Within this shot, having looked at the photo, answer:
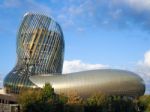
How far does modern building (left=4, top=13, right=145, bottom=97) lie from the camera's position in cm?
12014

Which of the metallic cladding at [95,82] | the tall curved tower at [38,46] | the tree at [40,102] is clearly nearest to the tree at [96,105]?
the tree at [40,102]

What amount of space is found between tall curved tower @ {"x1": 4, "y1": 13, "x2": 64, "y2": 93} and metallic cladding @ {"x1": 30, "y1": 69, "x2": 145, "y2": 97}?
8367 millimetres

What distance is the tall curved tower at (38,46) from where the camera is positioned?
132125 millimetres

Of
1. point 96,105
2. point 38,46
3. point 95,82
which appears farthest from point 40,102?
point 38,46

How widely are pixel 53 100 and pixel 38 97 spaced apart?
331cm

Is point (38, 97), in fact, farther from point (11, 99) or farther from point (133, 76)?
point (133, 76)

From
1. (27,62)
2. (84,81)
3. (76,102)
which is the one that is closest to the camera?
(76,102)

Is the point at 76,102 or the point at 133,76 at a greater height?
the point at 133,76

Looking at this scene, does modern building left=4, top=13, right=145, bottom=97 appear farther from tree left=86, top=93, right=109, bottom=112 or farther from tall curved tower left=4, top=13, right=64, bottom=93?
tree left=86, top=93, right=109, bottom=112

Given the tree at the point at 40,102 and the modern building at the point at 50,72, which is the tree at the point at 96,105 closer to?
the tree at the point at 40,102

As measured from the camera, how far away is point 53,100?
7738cm

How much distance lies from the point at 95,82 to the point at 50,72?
21.4 meters

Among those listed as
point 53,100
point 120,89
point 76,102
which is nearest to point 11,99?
point 76,102

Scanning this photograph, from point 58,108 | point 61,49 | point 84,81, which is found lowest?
point 58,108
